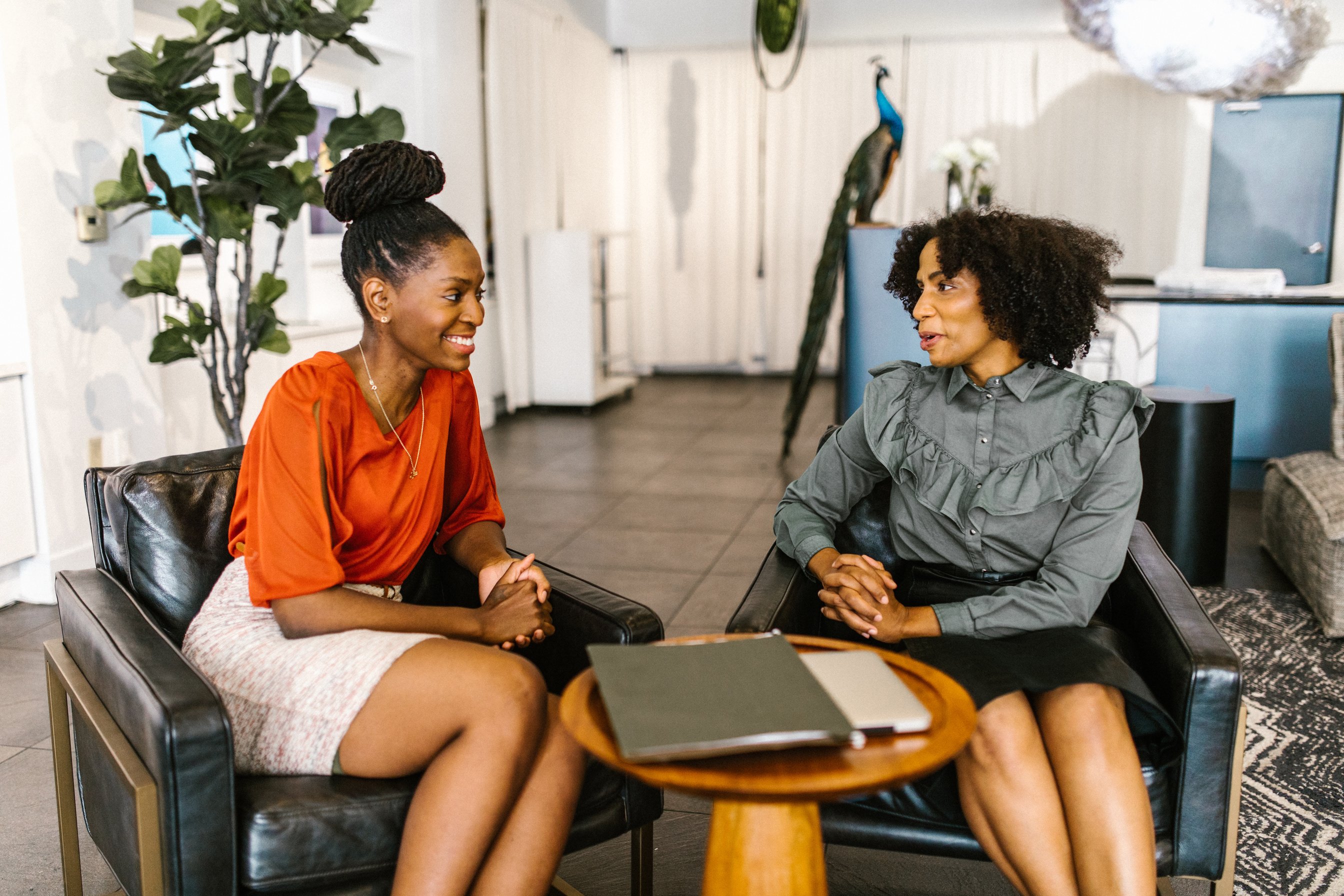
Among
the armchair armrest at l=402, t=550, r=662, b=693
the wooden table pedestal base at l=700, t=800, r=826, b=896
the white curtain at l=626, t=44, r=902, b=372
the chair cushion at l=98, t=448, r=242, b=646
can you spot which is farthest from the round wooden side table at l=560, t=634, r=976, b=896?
the white curtain at l=626, t=44, r=902, b=372

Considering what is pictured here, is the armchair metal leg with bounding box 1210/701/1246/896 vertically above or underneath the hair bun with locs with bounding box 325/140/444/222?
underneath

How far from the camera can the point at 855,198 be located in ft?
16.9

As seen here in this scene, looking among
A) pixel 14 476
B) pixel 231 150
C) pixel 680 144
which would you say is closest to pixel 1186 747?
pixel 231 150

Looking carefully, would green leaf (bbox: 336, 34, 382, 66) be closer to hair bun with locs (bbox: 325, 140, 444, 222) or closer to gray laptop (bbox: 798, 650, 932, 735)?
hair bun with locs (bbox: 325, 140, 444, 222)

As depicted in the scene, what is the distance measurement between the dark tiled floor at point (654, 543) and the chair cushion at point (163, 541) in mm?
614

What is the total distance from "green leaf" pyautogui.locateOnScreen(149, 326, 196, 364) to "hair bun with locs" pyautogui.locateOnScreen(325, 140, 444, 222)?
1.89m

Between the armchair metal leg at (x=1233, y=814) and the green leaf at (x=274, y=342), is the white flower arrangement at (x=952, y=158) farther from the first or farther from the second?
the armchair metal leg at (x=1233, y=814)

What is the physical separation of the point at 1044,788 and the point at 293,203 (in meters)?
2.73

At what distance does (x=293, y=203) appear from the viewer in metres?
3.33

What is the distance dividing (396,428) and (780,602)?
26.3 inches

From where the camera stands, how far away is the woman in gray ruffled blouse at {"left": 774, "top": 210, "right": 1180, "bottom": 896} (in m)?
1.51

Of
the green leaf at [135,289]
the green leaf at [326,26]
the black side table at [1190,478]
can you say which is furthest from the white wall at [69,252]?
the black side table at [1190,478]

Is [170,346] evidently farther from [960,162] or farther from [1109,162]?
[1109,162]

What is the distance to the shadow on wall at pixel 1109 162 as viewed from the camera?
27.5ft
